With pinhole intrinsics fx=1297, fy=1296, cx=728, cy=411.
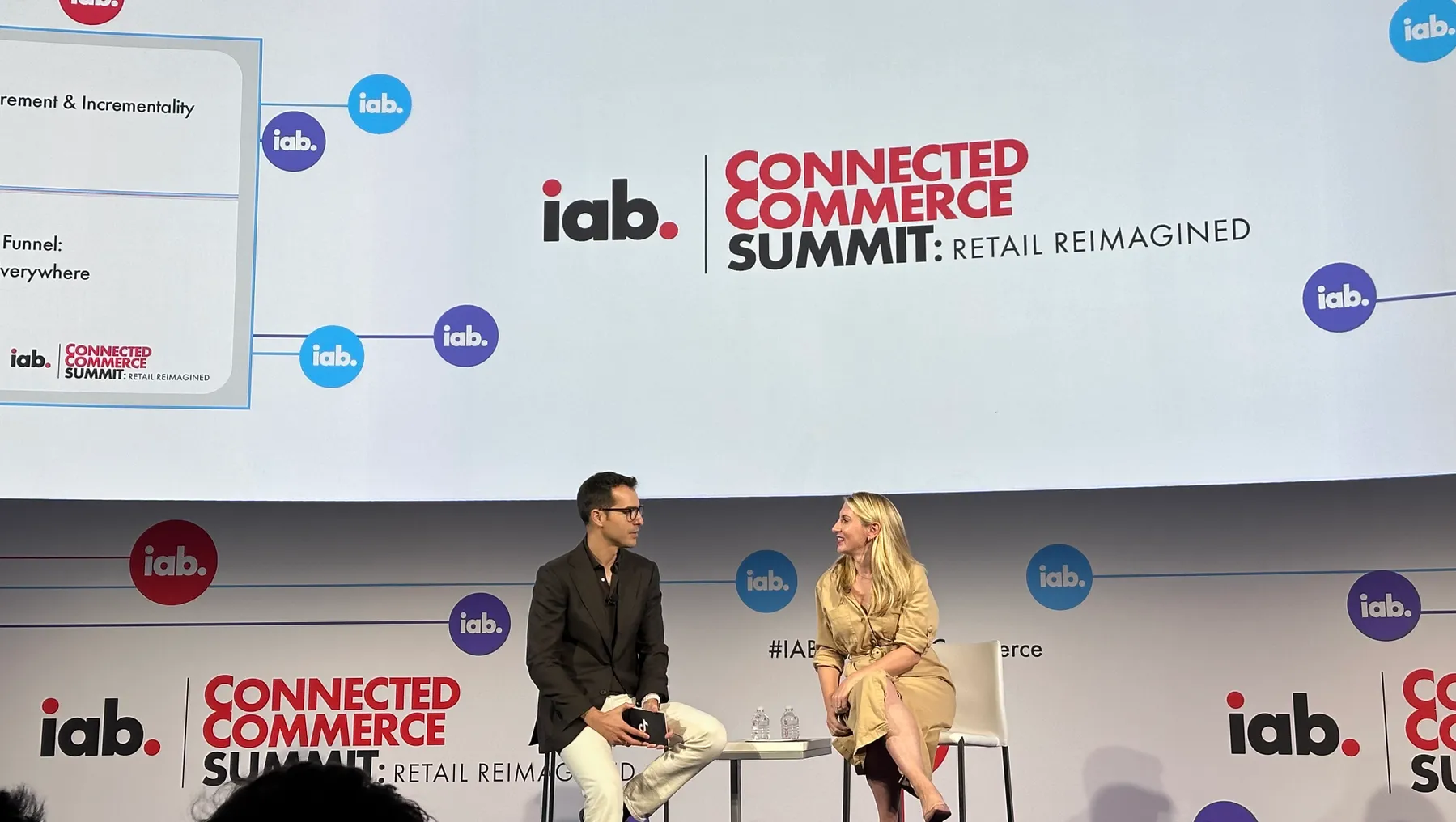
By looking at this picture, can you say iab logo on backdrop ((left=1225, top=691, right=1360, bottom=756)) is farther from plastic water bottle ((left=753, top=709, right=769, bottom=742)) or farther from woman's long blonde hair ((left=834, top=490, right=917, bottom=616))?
plastic water bottle ((left=753, top=709, right=769, bottom=742))

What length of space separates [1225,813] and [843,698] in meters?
1.43

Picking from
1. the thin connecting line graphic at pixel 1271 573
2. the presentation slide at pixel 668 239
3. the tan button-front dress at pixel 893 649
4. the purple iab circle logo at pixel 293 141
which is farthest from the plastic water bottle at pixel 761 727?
the purple iab circle logo at pixel 293 141

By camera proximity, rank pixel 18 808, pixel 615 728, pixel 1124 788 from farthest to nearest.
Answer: pixel 1124 788 < pixel 615 728 < pixel 18 808

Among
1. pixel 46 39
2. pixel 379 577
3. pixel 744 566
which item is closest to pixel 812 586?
pixel 744 566

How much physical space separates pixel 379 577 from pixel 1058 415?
7.18 ft

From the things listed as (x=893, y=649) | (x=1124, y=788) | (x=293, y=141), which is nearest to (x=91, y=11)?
(x=293, y=141)

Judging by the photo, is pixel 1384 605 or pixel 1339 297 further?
pixel 1384 605

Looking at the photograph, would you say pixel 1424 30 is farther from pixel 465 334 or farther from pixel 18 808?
pixel 18 808

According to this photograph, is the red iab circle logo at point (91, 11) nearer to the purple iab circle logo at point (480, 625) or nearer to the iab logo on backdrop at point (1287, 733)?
the purple iab circle logo at point (480, 625)

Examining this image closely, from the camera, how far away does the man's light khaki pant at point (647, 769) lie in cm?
302

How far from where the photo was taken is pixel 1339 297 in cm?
327

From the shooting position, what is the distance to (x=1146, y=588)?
392 cm

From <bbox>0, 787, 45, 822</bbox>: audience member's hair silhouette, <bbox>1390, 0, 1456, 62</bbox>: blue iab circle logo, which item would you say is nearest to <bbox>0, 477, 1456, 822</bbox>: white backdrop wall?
<bbox>1390, 0, 1456, 62</bbox>: blue iab circle logo

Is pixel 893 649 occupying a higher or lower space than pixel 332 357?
lower
